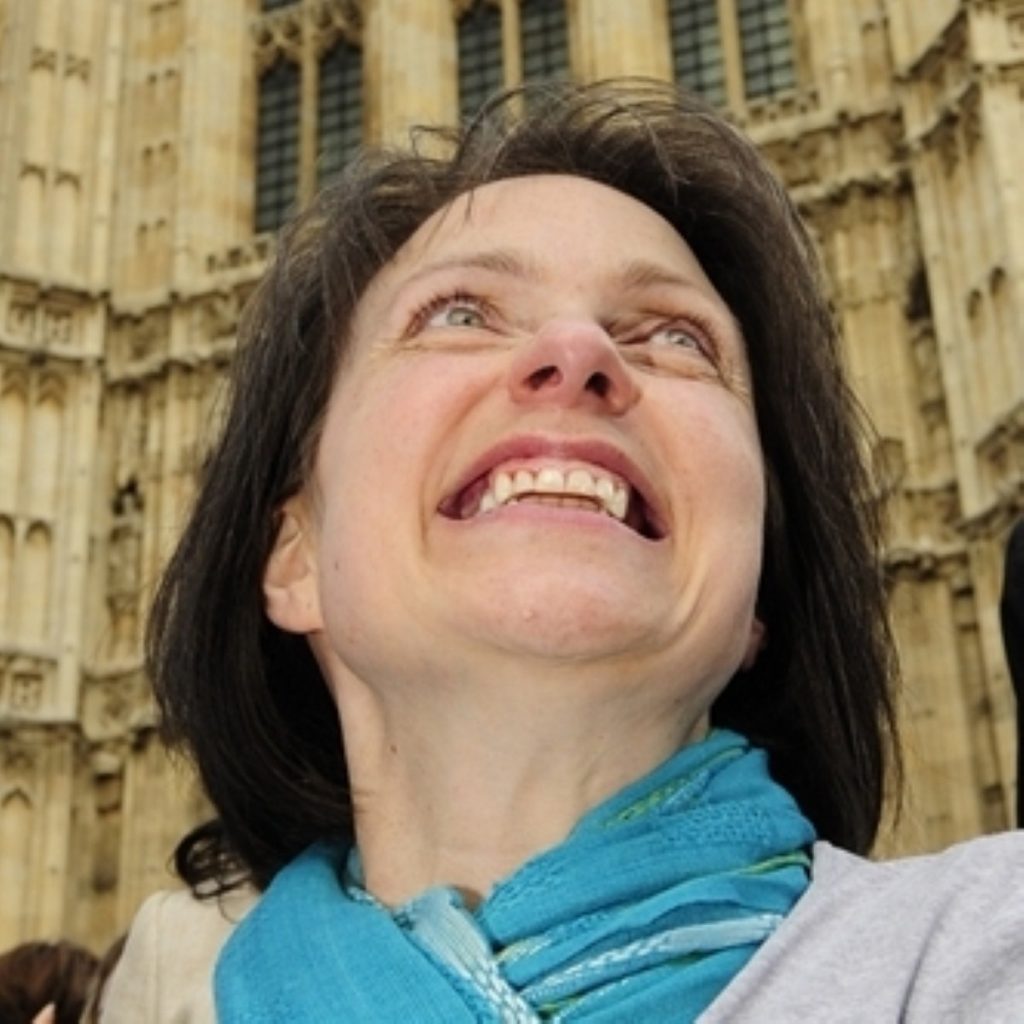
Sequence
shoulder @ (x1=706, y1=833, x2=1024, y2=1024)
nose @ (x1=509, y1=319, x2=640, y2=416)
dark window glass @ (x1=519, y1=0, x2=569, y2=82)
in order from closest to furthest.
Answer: shoulder @ (x1=706, y1=833, x2=1024, y2=1024) < nose @ (x1=509, y1=319, x2=640, y2=416) < dark window glass @ (x1=519, y1=0, x2=569, y2=82)

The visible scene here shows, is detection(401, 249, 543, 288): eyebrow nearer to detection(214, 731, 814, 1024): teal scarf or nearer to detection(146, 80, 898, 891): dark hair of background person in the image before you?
detection(146, 80, 898, 891): dark hair of background person

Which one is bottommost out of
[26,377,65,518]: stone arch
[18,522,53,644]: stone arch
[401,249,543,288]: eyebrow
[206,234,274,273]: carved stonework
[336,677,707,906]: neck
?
[336,677,707,906]: neck

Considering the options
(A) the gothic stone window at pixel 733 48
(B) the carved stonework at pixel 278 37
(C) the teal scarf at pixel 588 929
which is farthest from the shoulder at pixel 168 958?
(B) the carved stonework at pixel 278 37

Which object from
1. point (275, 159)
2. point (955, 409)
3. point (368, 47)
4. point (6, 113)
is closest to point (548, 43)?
point (368, 47)

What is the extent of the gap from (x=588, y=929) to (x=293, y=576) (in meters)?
0.68

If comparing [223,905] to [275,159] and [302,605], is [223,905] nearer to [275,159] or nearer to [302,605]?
[302,605]

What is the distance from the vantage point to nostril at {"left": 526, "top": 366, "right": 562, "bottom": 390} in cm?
150

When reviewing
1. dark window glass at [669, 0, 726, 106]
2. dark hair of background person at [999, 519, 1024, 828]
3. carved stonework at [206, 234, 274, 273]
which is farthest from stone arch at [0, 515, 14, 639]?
dark hair of background person at [999, 519, 1024, 828]

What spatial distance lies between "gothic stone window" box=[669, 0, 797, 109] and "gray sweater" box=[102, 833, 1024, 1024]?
1324 cm

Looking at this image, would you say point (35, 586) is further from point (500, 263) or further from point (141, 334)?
point (500, 263)

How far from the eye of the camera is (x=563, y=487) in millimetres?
1452

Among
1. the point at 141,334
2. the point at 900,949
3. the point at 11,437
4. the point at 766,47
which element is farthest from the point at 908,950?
the point at 141,334

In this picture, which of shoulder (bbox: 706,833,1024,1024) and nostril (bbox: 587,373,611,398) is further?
nostril (bbox: 587,373,611,398)

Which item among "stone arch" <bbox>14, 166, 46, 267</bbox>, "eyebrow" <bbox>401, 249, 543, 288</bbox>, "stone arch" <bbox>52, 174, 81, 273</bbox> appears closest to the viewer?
"eyebrow" <bbox>401, 249, 543, 288</bbox>
